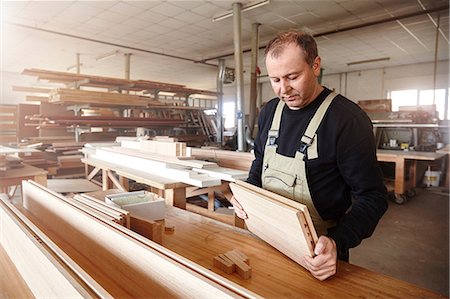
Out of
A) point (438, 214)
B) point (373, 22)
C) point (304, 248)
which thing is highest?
point (373, 22)

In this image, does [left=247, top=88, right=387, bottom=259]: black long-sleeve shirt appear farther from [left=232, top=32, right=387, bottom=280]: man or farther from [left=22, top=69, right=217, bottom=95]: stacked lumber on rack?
[left=22, top=69, right=217, bottom=95]: stacked lumber on rack

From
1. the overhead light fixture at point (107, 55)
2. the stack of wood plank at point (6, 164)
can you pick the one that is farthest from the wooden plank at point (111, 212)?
the overhead light fixture at point (107, 55)

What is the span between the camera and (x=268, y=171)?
1.37 metres

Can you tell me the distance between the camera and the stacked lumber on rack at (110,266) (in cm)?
72

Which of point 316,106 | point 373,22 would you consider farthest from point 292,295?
point 373,22

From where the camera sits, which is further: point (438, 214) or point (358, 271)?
point (438, 214)

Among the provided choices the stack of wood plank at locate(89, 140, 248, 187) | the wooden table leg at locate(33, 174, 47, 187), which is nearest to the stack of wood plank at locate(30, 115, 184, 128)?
the wooden table leg at locate(33, 174, 47, 187)

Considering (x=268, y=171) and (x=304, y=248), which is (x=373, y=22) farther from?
(x=304, y=248)

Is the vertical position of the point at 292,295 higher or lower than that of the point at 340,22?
lower

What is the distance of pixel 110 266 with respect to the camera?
995 mm

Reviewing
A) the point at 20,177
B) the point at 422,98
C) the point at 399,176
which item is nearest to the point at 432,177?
the point at 399,176

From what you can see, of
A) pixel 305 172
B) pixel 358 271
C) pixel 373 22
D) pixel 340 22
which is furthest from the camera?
pixel 340 22

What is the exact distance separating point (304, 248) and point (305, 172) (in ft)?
1.16

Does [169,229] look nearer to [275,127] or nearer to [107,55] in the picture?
[275,127]
